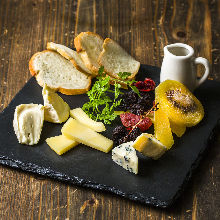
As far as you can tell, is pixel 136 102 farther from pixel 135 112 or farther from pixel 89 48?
pixel 89 48

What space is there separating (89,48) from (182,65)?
2.42 ft

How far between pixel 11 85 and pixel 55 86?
16.0 inches

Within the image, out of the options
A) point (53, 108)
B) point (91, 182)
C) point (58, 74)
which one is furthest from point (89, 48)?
point (91, 182)

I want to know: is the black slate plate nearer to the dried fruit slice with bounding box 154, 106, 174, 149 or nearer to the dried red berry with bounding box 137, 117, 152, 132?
the dried fruit slice with bounding box 154, 106, 174, 149

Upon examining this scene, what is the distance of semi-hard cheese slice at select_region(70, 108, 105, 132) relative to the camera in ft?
9.62

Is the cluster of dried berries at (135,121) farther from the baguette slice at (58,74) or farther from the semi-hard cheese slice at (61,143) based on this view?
the baguette slice at (58,74)

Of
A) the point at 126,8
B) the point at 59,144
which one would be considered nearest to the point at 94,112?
the point at 59,144

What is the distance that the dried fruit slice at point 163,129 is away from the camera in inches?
110

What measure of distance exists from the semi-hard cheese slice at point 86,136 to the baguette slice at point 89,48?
628mm

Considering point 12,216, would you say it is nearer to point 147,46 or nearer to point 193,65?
point 193,65

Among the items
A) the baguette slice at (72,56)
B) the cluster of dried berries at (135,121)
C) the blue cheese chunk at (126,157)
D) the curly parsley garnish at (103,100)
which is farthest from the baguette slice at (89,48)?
the blue cheese chunk at (126,157)

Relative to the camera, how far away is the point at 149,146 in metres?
2.64

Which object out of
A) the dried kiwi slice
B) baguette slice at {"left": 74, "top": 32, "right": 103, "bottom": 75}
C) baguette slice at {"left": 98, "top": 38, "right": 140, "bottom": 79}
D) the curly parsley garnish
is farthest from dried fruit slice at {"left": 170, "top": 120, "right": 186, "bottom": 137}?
baguette slice at {"left": 74, "top": 32, "right": 103, "bottom": 75}

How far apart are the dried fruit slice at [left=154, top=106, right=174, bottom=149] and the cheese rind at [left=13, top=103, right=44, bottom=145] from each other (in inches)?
27.3
